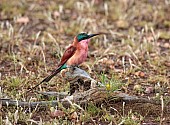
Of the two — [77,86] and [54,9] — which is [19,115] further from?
[54,9]

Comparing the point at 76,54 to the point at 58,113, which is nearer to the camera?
the point at 58,113

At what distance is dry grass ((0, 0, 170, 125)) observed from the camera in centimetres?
429

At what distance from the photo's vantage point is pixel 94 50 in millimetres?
6492

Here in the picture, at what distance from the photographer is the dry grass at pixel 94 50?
4.29 meters

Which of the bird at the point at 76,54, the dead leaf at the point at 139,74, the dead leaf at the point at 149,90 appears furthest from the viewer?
the dead leaf at the point at 139,74

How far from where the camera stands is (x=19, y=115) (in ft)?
13.6

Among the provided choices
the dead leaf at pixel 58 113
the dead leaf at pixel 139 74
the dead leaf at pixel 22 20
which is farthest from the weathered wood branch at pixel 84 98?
the dead leaf at pixel 22 20

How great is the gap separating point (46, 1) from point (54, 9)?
0.50 m

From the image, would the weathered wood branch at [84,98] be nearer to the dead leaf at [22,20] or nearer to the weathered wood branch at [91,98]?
the weathered wood branch at [91,98]

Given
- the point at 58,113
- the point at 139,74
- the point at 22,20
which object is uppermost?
the point at 22,20

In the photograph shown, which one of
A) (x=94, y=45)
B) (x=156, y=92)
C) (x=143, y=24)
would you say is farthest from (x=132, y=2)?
(x=156, y=92)

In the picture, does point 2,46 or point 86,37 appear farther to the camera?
point 2,46

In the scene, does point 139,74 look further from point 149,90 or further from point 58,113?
point 58,113

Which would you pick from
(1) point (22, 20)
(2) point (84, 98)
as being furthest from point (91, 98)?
(1) point (22, 20)
